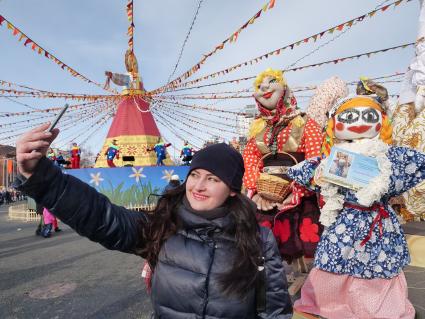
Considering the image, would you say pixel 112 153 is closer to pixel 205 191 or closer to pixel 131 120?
pixel 131 120

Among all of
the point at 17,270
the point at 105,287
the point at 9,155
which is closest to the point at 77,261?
the point at 17,270

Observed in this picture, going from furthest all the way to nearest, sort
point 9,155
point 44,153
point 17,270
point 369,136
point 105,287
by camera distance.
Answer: point 9,155 → point 17,270 → point 105,287 → point 369,136 → point 44,153

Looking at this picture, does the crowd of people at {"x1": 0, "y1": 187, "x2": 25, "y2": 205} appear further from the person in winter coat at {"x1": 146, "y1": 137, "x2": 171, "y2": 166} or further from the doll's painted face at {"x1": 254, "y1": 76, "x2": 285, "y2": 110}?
the doll's painted face at {"x1": 254, "y1": 76, "x2": 285, "y2": 110}

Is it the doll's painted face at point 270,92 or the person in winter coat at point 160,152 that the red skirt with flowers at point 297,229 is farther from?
the person in winter coat at point 160,152

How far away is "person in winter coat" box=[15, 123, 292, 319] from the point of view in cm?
138

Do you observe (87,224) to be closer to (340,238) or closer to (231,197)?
(231,197)

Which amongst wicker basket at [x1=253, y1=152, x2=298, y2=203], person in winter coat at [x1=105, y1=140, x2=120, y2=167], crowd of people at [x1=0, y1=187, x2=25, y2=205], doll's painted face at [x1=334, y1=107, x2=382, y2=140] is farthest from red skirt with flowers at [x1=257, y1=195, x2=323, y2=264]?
crowd of people at [x1=0, y1=187, x2=25, y2=205]

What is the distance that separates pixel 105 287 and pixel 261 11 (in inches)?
180

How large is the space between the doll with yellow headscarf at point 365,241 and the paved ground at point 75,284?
747 millimetres

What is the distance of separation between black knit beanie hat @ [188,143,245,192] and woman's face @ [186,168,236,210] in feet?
0.11

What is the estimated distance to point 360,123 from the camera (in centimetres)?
274

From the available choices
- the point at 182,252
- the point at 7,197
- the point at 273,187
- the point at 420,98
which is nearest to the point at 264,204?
the point at 273,187

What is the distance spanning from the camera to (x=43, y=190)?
121 centimetres

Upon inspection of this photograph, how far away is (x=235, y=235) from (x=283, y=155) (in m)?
1.81
